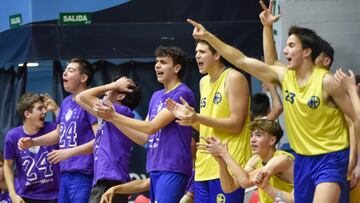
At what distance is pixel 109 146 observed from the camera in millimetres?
9422

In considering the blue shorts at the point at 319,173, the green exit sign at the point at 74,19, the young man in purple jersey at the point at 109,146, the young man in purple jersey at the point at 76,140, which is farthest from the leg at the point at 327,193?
the green exit sign at the point at 74,19

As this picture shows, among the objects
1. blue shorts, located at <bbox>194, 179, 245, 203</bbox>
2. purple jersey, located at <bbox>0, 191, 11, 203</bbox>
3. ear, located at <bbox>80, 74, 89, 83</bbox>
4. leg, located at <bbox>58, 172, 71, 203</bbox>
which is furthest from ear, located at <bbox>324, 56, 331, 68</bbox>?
purple jersey, located at <bbox>0, 191, 11, 203</bbox>

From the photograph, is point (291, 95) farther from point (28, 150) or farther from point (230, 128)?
→ point (28, 150)

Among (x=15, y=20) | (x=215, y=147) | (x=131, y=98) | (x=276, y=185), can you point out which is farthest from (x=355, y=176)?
(x=15, y=20)

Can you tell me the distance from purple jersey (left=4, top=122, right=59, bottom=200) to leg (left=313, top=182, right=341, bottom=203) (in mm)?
3923

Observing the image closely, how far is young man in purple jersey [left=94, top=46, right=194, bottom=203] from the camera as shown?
877 cm

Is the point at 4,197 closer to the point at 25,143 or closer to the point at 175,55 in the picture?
the point at 25,143

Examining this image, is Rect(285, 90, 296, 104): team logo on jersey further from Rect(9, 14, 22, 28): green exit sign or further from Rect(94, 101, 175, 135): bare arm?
Rect(9, 14, 22, 28): green exit sign

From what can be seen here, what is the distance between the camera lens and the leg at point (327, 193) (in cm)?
749

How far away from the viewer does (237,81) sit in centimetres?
849

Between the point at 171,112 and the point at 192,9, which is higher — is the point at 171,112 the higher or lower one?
the lower one

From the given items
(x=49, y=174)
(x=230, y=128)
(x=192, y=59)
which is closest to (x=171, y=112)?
(x=230, y=128)

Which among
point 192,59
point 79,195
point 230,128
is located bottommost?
point 79,195

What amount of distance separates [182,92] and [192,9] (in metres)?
4.21
